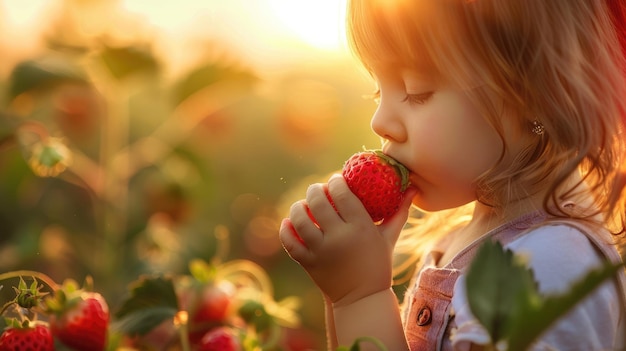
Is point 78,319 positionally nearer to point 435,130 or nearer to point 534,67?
point 435,130

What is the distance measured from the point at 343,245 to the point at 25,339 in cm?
32

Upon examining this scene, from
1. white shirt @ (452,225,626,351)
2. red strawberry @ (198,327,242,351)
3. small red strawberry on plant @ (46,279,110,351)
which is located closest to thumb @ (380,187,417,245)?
white shirt @ (452,225,626,351)

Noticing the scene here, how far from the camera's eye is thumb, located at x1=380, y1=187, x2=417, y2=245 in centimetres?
91

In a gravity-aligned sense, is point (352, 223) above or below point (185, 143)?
above

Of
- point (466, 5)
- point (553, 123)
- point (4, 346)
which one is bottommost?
point (4, 346)

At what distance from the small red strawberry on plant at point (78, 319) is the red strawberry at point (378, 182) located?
0.30 metres

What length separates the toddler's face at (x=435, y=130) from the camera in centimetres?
87

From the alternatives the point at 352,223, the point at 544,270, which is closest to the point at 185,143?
the point at 352,223

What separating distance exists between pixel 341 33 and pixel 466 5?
0.62 ft

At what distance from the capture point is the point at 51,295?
3.20 ft

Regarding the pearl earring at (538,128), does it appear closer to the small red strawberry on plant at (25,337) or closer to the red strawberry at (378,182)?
the red strawberry at (378,182)

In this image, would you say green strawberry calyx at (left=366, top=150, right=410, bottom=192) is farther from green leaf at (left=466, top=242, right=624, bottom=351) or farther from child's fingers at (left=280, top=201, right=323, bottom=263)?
green leaf at (left=466, top=242, right=624, bottom=351)

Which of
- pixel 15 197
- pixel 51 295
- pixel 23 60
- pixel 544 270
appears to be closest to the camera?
pixel 544 270

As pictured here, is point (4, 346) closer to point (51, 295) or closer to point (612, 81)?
point (51, 295)
